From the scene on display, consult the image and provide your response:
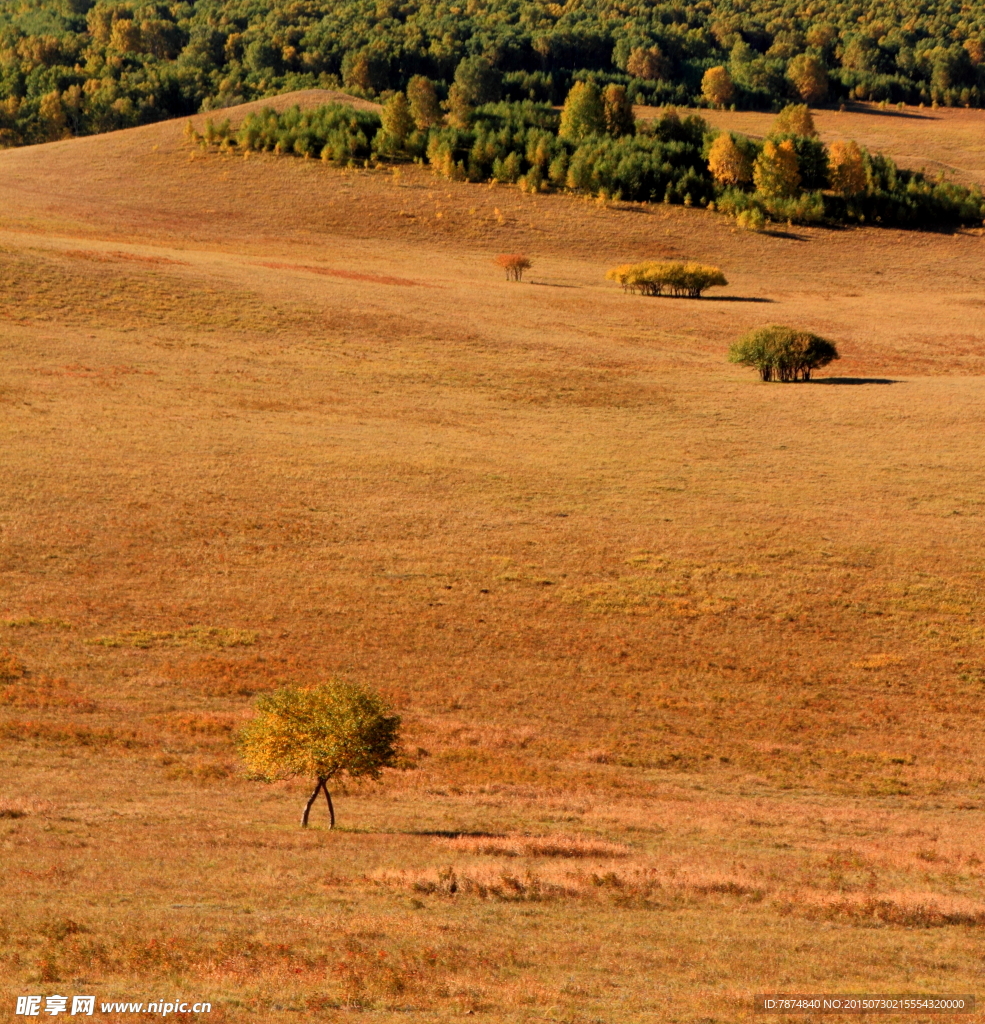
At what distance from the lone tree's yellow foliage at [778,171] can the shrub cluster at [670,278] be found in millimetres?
43490

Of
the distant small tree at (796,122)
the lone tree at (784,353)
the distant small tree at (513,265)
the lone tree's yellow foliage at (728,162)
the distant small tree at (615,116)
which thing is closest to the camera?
the lone tree at (784,353)

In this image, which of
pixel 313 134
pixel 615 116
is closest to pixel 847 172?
pixel 615 116

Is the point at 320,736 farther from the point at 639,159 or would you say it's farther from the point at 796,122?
the point at 796,122

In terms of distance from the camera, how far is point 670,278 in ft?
342

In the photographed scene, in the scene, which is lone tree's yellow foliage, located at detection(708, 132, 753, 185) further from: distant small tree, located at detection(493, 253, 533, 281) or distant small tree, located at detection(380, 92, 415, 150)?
distant small tree, located at detection(493, 253, 533, 281)

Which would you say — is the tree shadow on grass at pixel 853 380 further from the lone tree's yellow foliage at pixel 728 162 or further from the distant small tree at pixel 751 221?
the lone tree's yellow foliage at pixel 728 162

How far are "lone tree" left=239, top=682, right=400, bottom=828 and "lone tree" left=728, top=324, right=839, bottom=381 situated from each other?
55.1m

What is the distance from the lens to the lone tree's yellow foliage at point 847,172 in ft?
474

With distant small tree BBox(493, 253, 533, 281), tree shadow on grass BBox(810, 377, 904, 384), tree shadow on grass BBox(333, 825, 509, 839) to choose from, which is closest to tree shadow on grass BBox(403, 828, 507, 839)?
tree shadow on grass BBox(333, 825, 509, 839)

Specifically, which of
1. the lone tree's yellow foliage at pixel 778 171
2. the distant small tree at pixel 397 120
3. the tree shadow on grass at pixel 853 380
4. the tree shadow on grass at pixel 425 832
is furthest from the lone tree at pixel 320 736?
the distant small tree at pixel 397 120

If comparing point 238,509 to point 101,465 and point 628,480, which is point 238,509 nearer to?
point 101,465

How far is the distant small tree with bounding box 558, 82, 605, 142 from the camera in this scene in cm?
16425

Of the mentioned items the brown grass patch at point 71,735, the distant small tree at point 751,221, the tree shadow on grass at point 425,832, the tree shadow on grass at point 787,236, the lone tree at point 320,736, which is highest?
the distant small tree at point 751,221

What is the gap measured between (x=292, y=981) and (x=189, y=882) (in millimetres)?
5429
